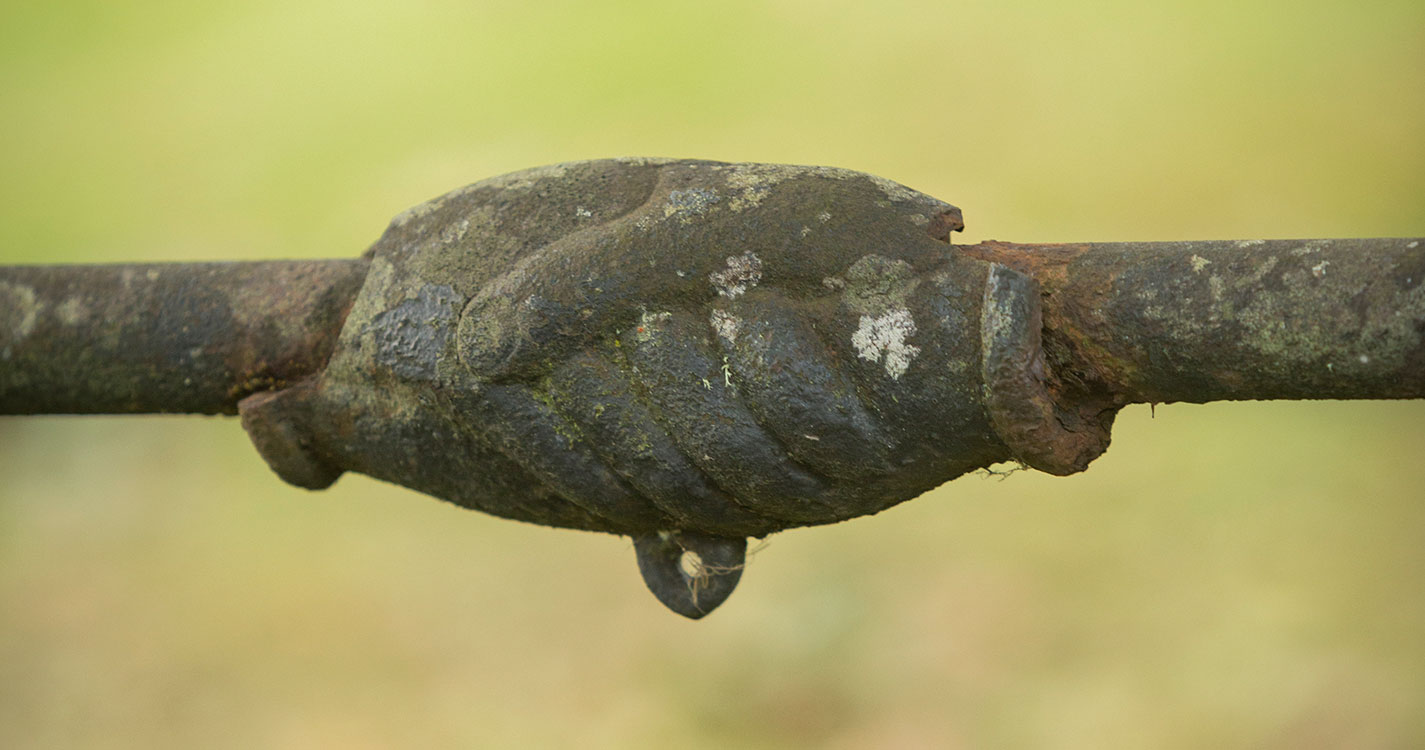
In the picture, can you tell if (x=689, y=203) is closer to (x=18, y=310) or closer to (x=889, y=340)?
(x=889, y=340)

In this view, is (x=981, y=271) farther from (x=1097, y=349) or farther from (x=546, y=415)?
(x=546, y=415)

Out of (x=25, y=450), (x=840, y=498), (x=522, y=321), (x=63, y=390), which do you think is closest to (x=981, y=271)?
(x=840, y=498)

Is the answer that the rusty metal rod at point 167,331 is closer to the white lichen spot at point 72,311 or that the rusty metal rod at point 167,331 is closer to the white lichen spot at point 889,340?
the white lichen spot at point 72,311

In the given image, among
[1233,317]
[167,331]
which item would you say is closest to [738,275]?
[1233,317]

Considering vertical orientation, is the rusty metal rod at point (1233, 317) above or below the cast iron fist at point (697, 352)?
above

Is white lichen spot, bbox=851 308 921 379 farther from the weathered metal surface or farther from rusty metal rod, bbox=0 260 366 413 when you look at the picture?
rusty metal rod, bbox=0 260 366 413

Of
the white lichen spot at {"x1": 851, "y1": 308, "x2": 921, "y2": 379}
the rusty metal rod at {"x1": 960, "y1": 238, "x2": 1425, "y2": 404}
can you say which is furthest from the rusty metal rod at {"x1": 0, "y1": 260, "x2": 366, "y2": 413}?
the rusty metal rod at {"x1": 960, "y1": 238, "x2": 1425, "y2": 404}

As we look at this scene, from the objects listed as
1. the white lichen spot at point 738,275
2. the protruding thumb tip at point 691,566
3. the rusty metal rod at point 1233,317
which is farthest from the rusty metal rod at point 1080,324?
the protruding thumb tip at point 691,566
